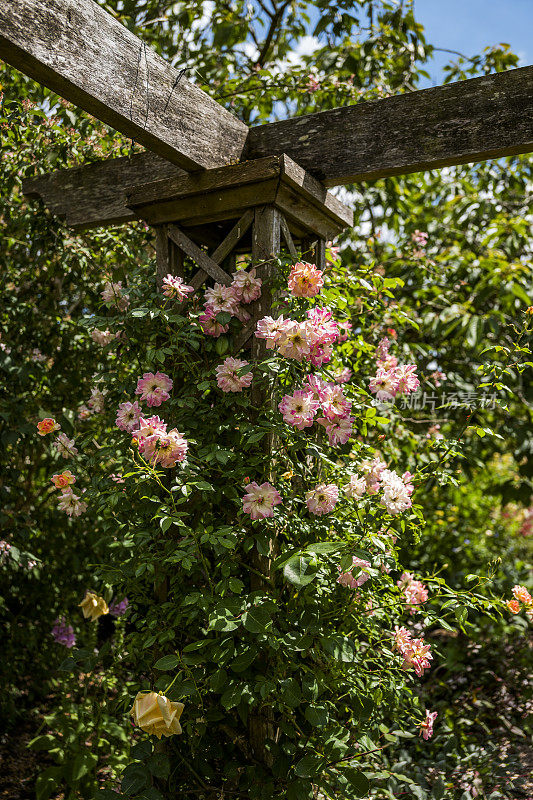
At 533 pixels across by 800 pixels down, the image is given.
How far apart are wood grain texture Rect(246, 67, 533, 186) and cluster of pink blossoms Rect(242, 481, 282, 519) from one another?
38.2 inches

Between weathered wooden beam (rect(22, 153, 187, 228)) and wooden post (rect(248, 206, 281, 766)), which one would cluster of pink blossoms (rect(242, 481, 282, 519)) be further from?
weathered wooden beam (rect(22, 153, 187, 228))

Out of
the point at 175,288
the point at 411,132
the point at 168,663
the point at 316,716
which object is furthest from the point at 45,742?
the point at 411,132

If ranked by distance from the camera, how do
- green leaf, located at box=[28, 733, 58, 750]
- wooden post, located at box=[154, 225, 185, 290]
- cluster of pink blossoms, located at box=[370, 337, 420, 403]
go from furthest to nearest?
green leaf, located at box=[28, 733, 58, 750]
wooden post, located at box=[154, 225, 185, 290]
cluster of pink blossoms, located at box=[370, 337, 420, 403]

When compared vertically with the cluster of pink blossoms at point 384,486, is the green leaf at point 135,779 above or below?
below

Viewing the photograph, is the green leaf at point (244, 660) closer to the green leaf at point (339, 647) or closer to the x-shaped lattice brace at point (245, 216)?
the green leaf at point (339, 647)

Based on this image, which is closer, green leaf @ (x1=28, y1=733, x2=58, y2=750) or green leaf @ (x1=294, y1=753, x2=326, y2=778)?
green leaf @ (x1=294, y1=753, x2=326, y2=778)

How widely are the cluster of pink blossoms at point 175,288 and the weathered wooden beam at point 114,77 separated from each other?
0.34 meters

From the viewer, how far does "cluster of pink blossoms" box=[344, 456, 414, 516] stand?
1.79m

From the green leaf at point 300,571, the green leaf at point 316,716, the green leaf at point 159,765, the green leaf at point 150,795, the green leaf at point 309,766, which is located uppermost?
the green leaf at point 300,571

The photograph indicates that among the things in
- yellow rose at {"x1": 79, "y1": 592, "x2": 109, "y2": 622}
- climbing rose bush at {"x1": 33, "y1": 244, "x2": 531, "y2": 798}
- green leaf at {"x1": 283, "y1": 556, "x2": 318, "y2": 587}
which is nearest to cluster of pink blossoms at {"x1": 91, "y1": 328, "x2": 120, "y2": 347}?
climbing rose bush at {"x1": 33, "y1": 244, "x2": 531, "y2": 798}

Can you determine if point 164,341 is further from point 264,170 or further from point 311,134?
point 311,134

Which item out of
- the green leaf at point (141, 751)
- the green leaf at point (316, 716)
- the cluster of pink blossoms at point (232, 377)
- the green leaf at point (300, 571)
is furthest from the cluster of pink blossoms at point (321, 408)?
the green leaf at point (141, 751)

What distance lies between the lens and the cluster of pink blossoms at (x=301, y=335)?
5.44ft

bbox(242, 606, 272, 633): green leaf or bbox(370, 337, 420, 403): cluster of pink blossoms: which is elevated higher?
bbox(370, 337, 420, 403): cluster of pink blossoms
